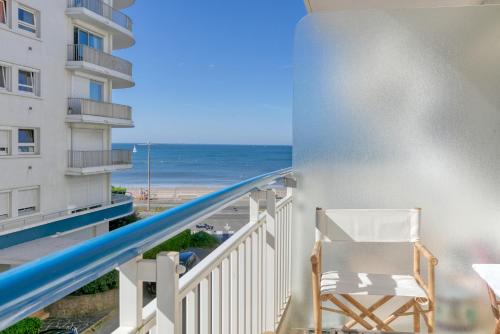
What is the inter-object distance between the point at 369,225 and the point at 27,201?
492 inches

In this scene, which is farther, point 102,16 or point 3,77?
point 102,16

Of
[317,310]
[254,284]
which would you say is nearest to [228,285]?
[254,284]

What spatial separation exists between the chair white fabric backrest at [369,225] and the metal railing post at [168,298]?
1583 millimetres

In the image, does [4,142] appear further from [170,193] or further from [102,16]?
[170,193]

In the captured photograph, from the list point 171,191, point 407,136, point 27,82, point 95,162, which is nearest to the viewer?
point 407,136

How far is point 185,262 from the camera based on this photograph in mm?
930

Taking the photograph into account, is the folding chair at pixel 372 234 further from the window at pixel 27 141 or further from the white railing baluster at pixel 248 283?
the window at pixel 27 141

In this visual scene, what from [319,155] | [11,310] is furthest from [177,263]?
[319,155]

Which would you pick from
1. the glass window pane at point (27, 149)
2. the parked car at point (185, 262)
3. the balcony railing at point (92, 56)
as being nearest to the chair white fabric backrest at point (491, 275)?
the parked car at point (185, 262)

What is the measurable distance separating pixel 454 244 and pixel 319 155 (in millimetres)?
891

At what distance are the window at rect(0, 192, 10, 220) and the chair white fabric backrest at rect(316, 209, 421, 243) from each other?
1145cm

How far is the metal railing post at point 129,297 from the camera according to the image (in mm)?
652

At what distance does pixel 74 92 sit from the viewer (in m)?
13.4

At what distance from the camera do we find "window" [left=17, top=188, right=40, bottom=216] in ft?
40.1
